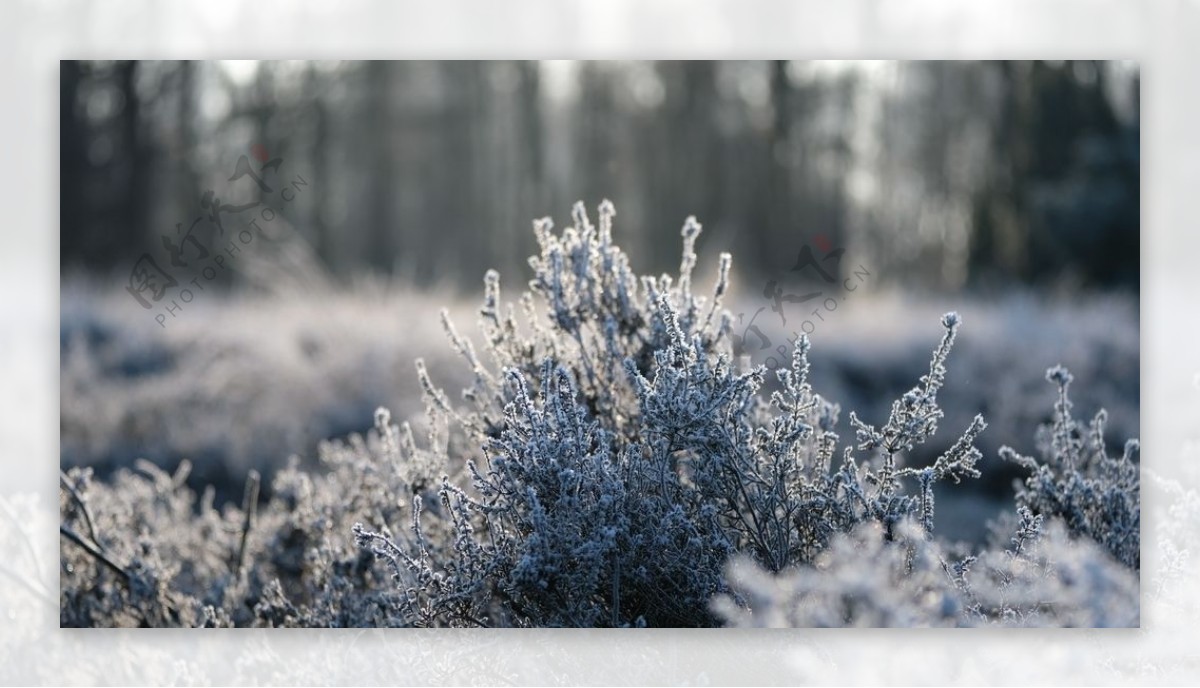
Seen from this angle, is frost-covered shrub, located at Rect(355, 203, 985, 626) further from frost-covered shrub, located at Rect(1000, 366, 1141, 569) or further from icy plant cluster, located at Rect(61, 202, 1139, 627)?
frost-covered shrub, located at Rect(1000, 366, 1141, 569)

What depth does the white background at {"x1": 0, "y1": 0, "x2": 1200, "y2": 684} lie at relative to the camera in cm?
299

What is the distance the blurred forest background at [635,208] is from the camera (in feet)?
12.9

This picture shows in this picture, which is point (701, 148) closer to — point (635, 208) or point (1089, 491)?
point (635, 208)

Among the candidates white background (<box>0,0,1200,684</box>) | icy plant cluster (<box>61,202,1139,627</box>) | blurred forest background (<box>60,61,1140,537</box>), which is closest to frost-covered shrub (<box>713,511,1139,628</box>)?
icy plant cluster (<box>61,202,1139,627</box>)

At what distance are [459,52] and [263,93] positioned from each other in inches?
46.8

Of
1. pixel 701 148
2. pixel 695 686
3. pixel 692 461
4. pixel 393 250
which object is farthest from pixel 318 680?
pixel 393 250

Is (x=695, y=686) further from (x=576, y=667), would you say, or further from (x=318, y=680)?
(x=318, y=680)

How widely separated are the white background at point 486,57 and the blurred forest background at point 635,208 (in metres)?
0.22

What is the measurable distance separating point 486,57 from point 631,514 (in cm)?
143

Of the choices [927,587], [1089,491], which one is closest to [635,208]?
[1089,491]

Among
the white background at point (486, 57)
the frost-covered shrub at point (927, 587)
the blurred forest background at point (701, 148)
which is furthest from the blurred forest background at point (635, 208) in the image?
the frost-covered shrub at point (927, 587)

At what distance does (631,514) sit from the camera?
2.52 m

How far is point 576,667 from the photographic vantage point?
285cm

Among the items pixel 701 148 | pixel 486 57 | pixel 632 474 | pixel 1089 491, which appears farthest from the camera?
pixel 701 148
